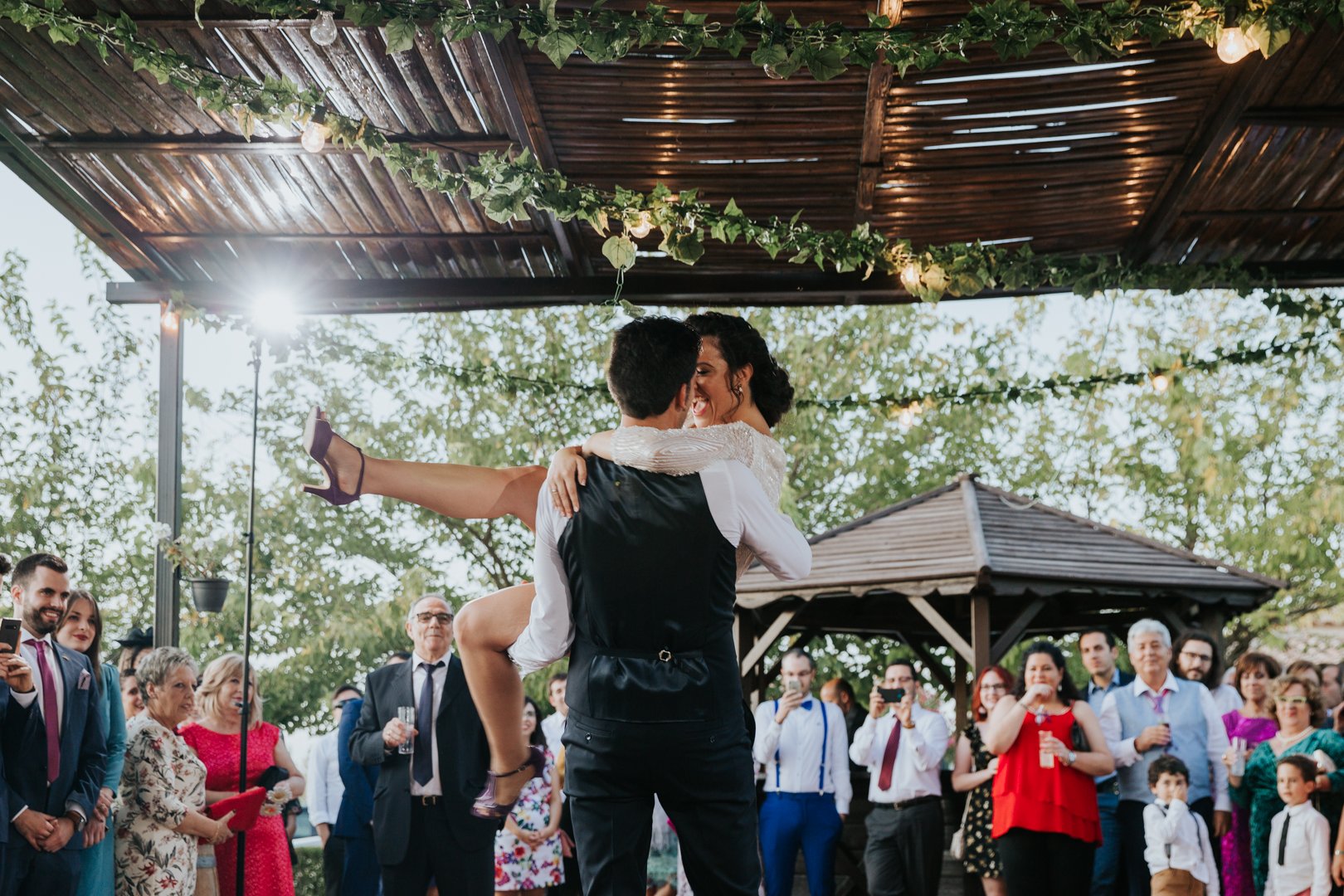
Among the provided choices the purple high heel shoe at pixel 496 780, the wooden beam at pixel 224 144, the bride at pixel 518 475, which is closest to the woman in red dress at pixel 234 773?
the wooden beam at pixel 224 144

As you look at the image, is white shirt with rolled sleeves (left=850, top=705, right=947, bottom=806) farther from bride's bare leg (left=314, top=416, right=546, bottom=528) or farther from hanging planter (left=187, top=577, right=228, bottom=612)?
bride's bare leg (left=314, top=416, right=546, bottom=528)

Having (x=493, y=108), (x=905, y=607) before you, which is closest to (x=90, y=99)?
(x=493, y=108)

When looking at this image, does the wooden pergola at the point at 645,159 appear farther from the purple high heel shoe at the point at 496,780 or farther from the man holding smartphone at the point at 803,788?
the man holding smartphone at the point at 803,788

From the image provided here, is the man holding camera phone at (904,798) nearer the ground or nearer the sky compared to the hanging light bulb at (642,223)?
nearer the ground

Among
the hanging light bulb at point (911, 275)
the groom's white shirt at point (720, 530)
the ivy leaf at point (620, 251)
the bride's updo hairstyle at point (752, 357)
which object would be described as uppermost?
the hanging light bulb at point (911, 275)

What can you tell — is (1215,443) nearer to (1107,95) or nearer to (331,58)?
(1107,95)

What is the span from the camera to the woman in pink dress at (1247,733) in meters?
7.80

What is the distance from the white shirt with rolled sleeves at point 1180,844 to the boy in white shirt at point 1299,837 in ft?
1.18

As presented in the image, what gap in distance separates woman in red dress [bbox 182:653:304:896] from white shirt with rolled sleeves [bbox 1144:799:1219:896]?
4.55 m

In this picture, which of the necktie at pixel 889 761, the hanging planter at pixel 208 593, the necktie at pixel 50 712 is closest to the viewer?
the necktie at pixel 50 712

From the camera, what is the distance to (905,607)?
15.3m

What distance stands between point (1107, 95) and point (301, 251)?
167 inches

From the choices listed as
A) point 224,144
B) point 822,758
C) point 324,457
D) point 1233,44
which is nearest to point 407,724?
point 224,144

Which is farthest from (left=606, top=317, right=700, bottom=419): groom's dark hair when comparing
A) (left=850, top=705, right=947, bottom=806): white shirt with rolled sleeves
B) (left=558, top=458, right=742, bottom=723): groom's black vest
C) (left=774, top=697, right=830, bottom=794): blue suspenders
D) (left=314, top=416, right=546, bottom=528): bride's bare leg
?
(left=774, top=697, right=830, bottom=794): blue suspenders
